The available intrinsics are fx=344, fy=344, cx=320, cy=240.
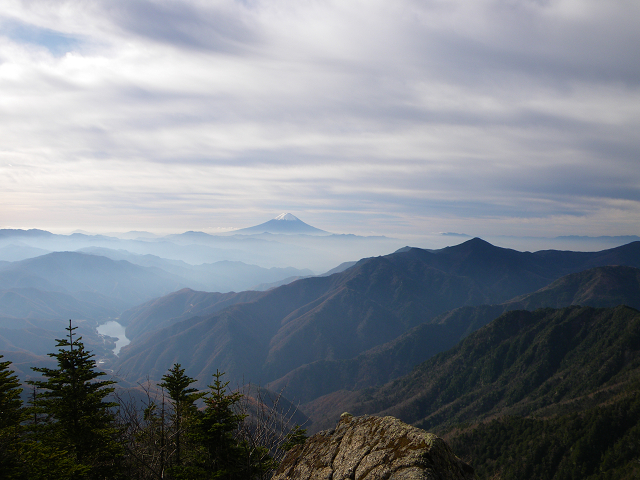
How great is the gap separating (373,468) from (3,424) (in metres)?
17.7

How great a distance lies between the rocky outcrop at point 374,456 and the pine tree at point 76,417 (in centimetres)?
940

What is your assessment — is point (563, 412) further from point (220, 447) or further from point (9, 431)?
point (9, 431)

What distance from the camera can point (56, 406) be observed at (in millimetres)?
17391

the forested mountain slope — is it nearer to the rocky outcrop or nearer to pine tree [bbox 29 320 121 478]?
the rocky outcrop

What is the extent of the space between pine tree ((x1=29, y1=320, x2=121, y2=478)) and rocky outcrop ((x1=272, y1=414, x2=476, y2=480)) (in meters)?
9.40

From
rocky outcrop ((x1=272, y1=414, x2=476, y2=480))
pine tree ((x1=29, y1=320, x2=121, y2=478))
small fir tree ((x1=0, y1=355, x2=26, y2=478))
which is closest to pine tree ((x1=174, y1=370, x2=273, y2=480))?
rocky outcrop ((x1=272, y1=414, x2=476, y2=480))

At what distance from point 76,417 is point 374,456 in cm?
1599

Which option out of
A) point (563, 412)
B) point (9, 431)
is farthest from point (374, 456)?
point (563, 412)

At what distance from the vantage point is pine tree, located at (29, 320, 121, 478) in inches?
652

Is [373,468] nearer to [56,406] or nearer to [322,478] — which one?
[322,478]

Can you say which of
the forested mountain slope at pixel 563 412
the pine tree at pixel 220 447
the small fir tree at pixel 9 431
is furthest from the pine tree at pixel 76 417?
the forested mountain slope at pixel 563 412

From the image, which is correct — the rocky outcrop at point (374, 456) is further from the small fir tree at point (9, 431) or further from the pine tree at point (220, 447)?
the small fir tree at point (9, 431)

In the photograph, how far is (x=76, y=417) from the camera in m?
17.6

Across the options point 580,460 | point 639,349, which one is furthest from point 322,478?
point 639,349
